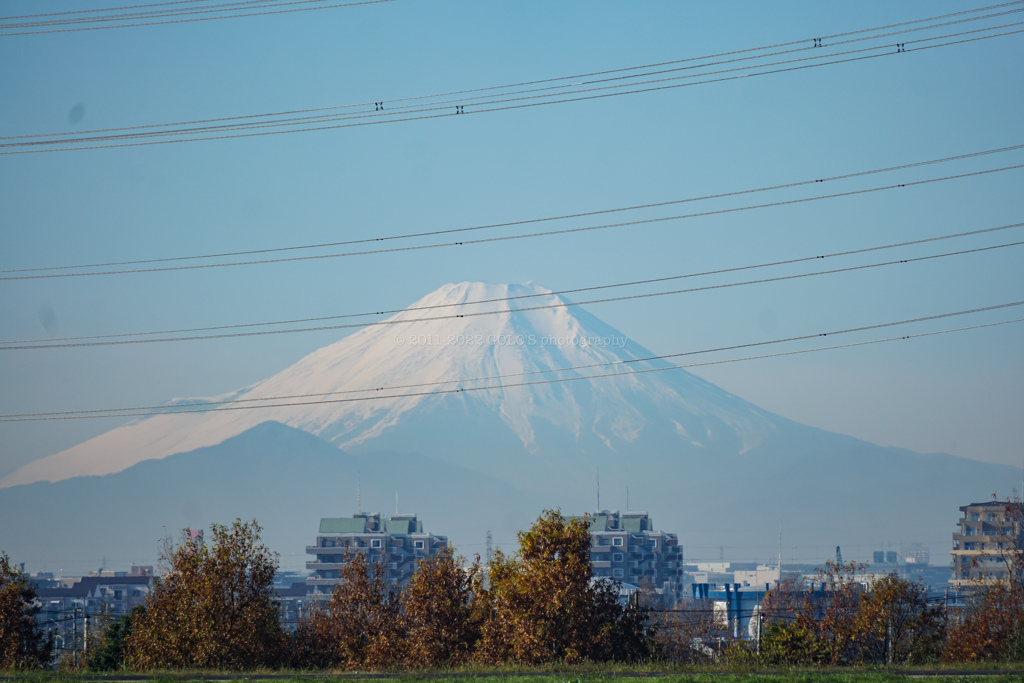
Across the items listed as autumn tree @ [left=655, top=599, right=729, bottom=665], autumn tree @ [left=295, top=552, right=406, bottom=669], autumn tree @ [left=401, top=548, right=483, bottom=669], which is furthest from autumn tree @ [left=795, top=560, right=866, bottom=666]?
autumn tree @ [left=295, top=552, right=406, bottom=669]

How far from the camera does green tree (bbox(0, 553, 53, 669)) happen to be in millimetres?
45031

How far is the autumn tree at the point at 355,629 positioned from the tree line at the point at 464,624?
60mm

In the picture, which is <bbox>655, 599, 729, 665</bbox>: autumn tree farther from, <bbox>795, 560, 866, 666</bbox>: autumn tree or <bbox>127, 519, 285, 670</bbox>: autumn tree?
<bbox>127, 519, 285, 670</bbox>: autumn tree

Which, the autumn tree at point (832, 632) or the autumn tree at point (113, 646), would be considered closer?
the autumn tree at point (832, 632)

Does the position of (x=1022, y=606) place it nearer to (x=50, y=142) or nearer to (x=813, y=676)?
(x=813, y=676)

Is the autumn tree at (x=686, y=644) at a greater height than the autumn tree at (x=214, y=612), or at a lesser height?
lesser

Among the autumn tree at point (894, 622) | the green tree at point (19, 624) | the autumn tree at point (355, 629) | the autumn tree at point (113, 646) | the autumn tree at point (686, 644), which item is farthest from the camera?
the green tree at point (19, 624)

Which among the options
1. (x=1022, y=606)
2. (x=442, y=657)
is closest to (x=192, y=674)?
(x=442, y=657)

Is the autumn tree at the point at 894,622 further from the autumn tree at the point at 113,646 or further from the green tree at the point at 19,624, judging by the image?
the green tree at the point at 19,624

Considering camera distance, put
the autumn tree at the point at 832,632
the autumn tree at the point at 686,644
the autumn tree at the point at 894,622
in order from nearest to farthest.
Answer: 1. the autumn tree at the point at 686,644
2. the autumn tree at the point at 832,632
3. the autumn tree at the point at 894,622

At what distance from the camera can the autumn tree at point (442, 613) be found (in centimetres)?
4278

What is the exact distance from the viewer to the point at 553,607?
132 ft

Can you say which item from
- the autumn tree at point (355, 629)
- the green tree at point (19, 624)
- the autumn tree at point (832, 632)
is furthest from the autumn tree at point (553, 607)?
the green tree at point (19, 624)

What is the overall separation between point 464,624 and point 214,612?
32.3ft
